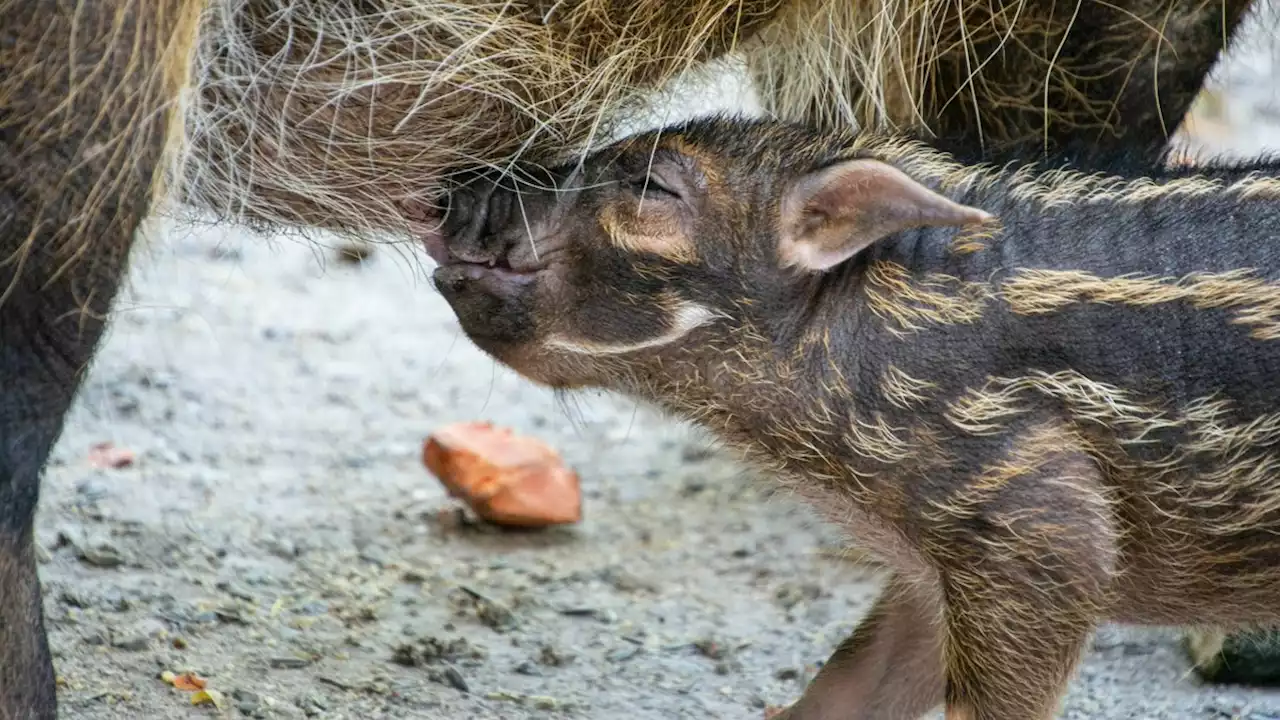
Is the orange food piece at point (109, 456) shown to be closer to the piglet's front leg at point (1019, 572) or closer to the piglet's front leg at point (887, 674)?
the piglet's front leg at point (887, 674)

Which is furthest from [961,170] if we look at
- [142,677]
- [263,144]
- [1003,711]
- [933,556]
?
[142,677]

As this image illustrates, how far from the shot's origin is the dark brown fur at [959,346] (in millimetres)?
3020

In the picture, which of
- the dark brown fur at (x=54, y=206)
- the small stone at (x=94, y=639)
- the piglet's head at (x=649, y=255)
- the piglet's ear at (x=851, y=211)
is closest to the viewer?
the dark brown fur at (x=54, y=206)

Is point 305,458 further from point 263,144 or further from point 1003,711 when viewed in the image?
point 1003,711

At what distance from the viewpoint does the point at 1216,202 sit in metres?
→ 3.13

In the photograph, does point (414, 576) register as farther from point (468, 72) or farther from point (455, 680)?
point (468, 72)

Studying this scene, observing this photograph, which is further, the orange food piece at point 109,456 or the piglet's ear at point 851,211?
the orange food piece at point 109,456

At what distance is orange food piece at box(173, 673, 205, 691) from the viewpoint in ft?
12.0

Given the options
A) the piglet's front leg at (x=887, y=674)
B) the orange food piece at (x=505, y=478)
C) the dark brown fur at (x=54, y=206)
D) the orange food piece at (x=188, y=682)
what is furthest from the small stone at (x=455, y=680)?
the dark brown fur at (x=54, y=206)

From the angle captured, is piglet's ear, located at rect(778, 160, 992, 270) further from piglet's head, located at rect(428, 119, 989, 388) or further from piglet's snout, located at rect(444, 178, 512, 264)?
piglet's snout, located at rect(444, 178, 512, 264)

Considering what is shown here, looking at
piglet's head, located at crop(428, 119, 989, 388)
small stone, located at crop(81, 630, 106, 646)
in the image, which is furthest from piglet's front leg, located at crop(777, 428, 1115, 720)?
small stone, located at crop(81, 630, 106, 646)

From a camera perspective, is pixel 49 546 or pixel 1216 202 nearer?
pixel 1216 202

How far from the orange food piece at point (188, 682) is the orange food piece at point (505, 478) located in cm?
118

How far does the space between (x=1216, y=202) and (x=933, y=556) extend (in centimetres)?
76
